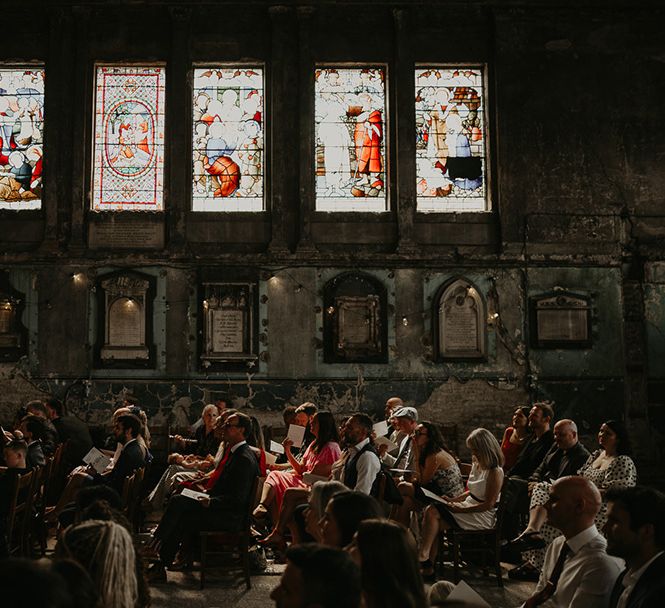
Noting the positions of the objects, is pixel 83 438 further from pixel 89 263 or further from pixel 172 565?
pixel 89 263

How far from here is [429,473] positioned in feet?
25.1

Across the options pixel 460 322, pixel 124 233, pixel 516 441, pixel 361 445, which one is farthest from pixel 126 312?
pixel 361 445

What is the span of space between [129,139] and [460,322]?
6.37 m

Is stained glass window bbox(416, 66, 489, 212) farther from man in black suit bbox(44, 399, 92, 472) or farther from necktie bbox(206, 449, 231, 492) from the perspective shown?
necktie bbox(206, 449, 231, 492)

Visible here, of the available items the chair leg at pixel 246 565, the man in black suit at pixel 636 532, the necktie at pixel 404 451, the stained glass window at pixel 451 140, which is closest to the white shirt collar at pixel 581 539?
the man in black suit at pixel 636 532

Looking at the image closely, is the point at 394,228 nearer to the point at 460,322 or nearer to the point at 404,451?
the point at 460,322

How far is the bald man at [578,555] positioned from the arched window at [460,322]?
9.48m

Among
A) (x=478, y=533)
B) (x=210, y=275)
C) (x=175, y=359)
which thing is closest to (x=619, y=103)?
(x=210, y=275)

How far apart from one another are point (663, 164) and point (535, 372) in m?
4.23

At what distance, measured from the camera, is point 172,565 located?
7.63 m

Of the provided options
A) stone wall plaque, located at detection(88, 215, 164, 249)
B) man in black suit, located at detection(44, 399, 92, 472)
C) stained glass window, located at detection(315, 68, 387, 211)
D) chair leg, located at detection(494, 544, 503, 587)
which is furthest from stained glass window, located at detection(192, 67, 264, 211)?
chair leg, located at detection(494, 544, 503, 587)

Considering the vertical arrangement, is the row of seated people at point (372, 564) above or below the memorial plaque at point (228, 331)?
below

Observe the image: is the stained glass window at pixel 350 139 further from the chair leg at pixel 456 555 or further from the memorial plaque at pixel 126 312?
the chair leg at pixel 456 555

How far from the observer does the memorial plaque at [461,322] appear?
13984 millimetres
